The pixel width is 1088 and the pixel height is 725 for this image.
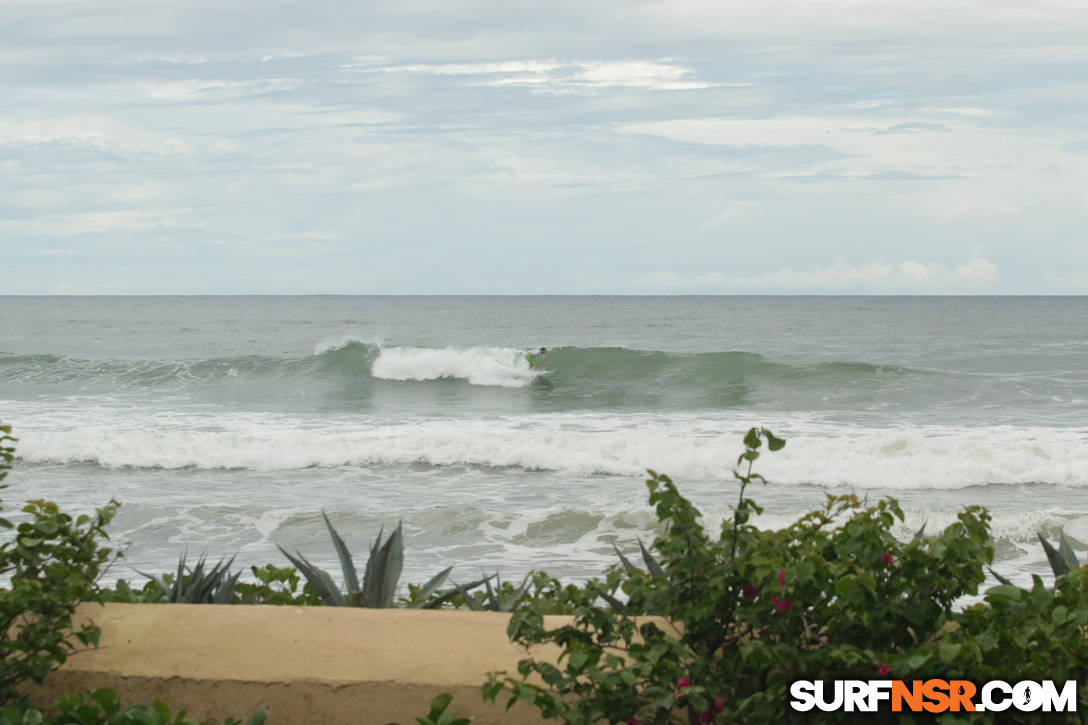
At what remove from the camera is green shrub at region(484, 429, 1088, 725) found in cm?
238

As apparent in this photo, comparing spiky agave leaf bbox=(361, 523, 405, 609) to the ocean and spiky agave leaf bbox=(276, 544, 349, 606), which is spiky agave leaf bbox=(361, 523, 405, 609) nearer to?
spiky agave leaf bbox=(276, 544, 349, 606)

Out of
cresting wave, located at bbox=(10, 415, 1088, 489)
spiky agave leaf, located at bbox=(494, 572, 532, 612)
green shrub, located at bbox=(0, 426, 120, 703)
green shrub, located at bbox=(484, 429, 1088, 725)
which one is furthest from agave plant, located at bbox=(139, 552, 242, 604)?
cresting wave, located at bbox=(10, 415, 1088, 489)

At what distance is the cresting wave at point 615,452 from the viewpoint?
12.6 meters

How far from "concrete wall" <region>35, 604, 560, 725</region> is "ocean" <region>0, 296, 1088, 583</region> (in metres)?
2.77

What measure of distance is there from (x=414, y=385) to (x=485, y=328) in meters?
34.1

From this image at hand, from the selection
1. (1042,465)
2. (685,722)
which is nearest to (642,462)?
(1042,465)

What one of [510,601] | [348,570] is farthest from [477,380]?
[510,601]

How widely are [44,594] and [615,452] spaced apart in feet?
37.3

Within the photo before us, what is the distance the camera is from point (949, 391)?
22438 millimetres

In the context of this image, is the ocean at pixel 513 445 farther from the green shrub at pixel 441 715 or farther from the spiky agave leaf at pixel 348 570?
the green shrub at pixel 441 715

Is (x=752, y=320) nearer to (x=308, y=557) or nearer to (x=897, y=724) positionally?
(x=308, y=557)

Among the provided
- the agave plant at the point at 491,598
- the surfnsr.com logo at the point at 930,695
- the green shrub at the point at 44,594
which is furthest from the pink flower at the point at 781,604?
the green shrub at the point at 44,594

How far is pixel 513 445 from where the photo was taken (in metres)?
14.1

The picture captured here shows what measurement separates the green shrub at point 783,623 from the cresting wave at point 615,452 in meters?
10.1
